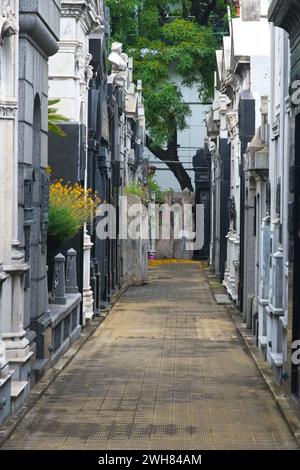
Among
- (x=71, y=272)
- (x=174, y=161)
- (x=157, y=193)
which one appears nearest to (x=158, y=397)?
(x=71, y=272)

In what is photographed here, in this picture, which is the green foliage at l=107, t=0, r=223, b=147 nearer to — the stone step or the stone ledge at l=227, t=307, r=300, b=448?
the stone ledge at l=227, t=307, r=300, b=448

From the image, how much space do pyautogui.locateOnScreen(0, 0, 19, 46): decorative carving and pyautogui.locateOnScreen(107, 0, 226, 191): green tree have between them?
35.3m

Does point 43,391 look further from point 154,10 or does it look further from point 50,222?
point 154,10

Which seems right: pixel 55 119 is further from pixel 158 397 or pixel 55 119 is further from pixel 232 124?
pixel 232 124

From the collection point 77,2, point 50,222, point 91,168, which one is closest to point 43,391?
point 50,222

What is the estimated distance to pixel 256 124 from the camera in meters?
23.9

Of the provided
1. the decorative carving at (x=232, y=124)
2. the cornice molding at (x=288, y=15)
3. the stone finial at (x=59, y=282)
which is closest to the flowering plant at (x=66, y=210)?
the stone finial at (x=59, y=282)

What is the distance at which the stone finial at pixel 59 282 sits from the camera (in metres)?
18.0

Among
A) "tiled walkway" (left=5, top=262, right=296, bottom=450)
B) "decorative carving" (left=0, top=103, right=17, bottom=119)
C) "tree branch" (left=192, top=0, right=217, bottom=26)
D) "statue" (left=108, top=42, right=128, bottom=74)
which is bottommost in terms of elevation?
"tiled walkway" (left=5, top=262, right=296, bottom=450)

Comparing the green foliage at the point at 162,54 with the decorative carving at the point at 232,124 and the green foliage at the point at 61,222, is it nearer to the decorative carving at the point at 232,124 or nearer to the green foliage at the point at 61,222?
the decorative carving at the point at 232,124

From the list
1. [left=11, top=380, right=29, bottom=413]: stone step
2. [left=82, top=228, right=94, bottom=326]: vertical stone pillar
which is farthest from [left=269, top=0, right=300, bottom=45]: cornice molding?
[left=82, top=228, right=94, bottom=326]: vertical stone pillar

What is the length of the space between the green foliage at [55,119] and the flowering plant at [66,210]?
2.80 feet

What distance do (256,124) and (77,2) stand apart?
17.7 ft

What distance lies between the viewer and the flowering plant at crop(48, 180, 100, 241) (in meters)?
17.4
